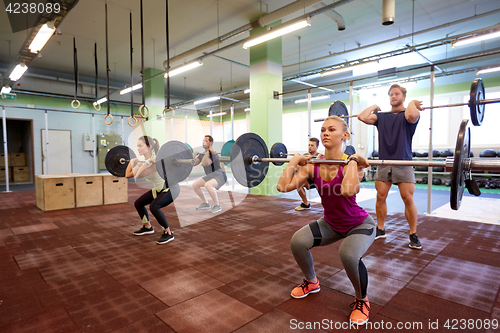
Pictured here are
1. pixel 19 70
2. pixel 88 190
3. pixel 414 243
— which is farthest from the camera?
pixel 19 70

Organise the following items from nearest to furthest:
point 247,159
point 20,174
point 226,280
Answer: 1. point 226,280
2. point 247,159
3. point 20,174

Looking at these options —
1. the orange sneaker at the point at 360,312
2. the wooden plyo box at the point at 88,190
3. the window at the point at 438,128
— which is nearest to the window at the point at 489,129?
the window at the point at 438,128

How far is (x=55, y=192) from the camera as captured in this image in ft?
15.6

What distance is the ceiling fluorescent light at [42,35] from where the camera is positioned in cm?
427

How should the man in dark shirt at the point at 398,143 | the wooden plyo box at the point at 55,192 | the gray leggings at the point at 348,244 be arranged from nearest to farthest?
the gray leggings at the point at 348,244 < the man in dark shirt at the point at 398,143 < the wooden plyo box at the point at 55,192

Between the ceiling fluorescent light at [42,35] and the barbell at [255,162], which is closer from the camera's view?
the barbell at [255,162]

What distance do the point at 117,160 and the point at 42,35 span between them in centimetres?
252

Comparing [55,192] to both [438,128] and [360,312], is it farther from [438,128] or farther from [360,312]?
[438,128]

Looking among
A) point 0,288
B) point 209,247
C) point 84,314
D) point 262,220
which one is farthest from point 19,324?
point 262,220

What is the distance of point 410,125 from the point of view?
8.54 ft

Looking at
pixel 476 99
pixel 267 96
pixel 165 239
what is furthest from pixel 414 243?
pixel 267 96

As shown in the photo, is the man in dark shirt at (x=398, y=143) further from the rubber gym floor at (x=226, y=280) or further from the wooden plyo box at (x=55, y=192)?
the wooden plyo box at (x=55, y=192)

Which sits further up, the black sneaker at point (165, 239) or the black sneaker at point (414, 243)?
the black sneaker at point (414, 243)

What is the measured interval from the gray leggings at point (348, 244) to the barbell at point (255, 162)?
40cm
